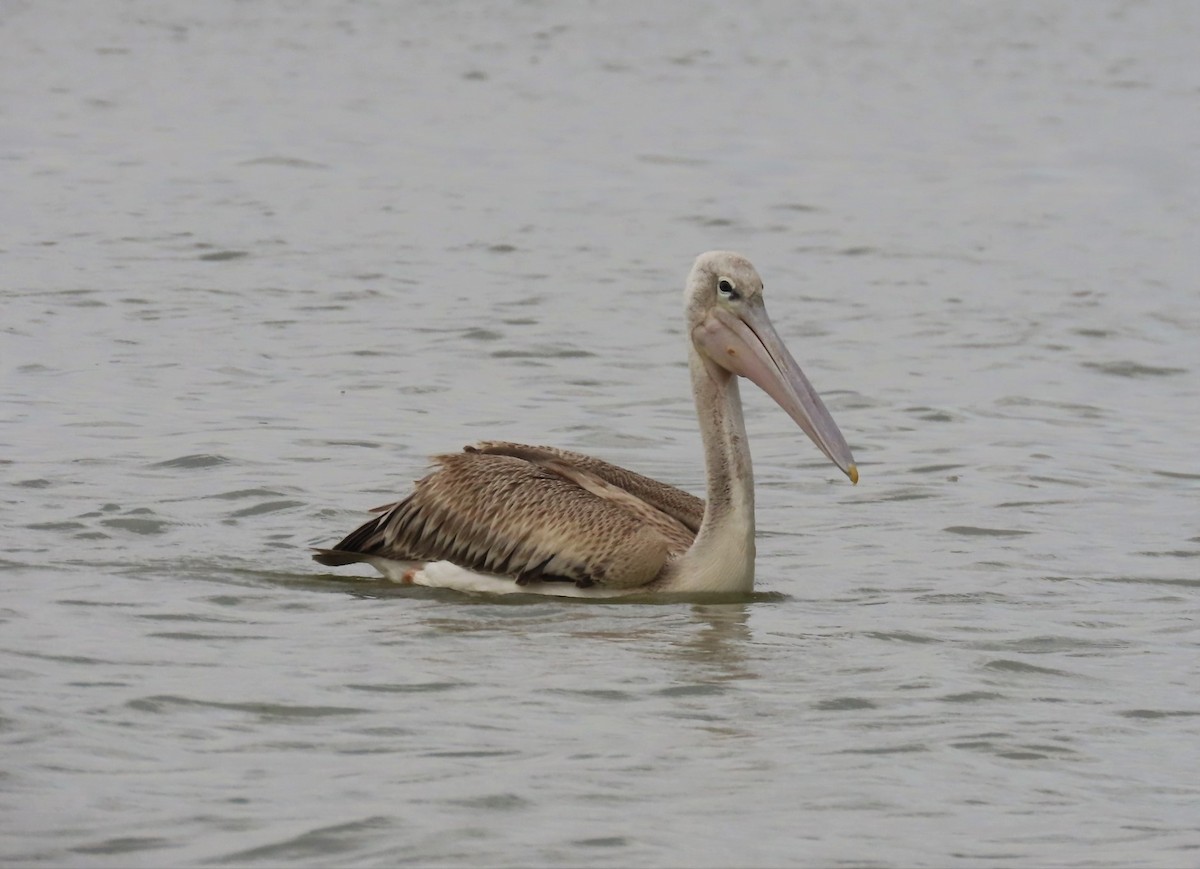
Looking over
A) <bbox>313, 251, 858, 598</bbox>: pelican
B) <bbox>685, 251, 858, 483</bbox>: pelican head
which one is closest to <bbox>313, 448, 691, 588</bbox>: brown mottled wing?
<bbox>313, 251, 858, 598</bbox>: pelican

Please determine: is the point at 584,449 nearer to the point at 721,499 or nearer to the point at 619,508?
the point at 619,508

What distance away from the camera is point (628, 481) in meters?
7.89

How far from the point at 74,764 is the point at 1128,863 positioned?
2292mm

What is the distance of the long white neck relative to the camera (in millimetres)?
7391

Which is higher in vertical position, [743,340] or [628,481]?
[743,340]

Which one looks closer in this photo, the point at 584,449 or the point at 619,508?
the point at 619,508

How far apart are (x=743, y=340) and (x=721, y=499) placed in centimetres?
52

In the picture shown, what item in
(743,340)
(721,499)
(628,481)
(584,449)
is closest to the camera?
(721,499)

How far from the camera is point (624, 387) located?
11.4 m

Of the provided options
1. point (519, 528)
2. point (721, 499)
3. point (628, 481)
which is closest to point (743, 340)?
point (721, 499)

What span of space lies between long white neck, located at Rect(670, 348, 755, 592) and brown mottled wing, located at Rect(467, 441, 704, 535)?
6.5 inches

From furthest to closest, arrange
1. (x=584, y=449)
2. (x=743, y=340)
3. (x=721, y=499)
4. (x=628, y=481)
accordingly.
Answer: (x=584, y=449), (x=628, y=481), (x=743, y=340), (x=721, y=499)

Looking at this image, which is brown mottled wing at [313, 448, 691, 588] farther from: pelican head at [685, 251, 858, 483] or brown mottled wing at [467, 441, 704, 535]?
pelican head at [685, 251, 858, 483]

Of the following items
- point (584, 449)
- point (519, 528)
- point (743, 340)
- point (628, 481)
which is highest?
point (743, 340)
